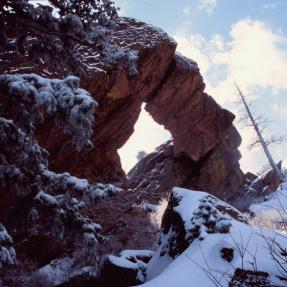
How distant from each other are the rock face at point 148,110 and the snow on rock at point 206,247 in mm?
5867

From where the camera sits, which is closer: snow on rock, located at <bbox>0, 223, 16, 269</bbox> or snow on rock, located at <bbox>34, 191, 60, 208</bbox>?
snow on rock, located at <bbox>0, 223, 16, 269</bbox>

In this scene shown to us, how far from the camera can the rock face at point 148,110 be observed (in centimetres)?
1174

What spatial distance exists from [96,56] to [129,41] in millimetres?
2059

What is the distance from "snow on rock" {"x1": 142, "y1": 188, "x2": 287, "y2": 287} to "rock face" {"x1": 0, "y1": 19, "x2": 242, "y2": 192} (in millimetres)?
5867

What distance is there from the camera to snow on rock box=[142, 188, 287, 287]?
416 cm

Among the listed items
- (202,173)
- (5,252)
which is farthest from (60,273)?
(202,173)

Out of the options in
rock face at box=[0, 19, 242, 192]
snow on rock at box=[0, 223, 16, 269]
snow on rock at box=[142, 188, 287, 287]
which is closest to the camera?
snow on rock at box=[0, 223, 16, 269]

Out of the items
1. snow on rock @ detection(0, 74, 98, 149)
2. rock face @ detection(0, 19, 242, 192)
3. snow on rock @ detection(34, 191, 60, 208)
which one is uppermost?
rock face @ detection(0, 19, 242, 192)

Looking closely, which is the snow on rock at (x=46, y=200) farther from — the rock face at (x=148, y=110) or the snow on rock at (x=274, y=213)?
the rock face at (x=148, y=110)

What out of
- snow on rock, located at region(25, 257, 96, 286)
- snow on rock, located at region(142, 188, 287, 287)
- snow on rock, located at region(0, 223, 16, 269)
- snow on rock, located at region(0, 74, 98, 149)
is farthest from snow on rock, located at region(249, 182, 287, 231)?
snow on rock, located at region(25, 257, 96, 286)

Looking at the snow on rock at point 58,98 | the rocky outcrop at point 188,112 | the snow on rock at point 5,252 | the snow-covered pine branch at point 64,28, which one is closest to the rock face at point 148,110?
the rocky outcrop at point 188,112

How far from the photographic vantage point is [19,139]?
14.5 ft

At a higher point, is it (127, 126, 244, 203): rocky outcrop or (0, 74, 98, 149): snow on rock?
(127, 126, 244, 203): rocky outcrop

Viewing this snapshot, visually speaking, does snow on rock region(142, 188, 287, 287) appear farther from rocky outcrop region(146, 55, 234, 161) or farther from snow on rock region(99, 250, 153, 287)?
rocky outcrop region(146, 55, 234, 161)
